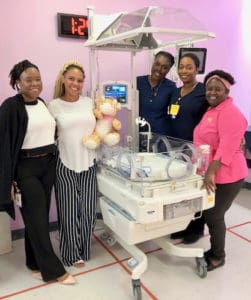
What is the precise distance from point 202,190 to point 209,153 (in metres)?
0.27

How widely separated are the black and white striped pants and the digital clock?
3.95 feet

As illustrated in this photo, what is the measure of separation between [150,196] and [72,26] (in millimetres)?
1723

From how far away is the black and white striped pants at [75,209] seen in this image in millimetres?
2273

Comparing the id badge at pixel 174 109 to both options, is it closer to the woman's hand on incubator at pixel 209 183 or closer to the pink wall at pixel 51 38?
the woman's hand on incubator at pixel 209 183

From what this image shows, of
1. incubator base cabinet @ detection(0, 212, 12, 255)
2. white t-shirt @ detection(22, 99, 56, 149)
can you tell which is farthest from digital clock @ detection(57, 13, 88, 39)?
incubator base cabinet @ detection(0, 212, 12, 255)

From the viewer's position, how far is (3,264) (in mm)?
2469

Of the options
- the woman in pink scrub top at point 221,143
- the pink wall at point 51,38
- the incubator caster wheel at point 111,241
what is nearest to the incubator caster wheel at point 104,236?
the incubator caster wheel at point 111,241

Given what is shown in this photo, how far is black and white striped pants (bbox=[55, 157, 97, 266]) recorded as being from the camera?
2.27 metres

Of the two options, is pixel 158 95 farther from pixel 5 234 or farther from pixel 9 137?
pixel 5 234

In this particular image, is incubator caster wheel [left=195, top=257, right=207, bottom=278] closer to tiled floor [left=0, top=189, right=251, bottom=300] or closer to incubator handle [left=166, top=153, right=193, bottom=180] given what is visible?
tiled floor [left=0, top=189, right=251, bottom=300]

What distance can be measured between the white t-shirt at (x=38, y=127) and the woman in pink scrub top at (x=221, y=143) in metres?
1.02

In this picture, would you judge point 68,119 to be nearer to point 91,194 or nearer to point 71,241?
point 91,194

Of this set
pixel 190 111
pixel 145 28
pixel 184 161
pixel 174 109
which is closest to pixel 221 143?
pixel 184 161

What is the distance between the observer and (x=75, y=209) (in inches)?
92.3
